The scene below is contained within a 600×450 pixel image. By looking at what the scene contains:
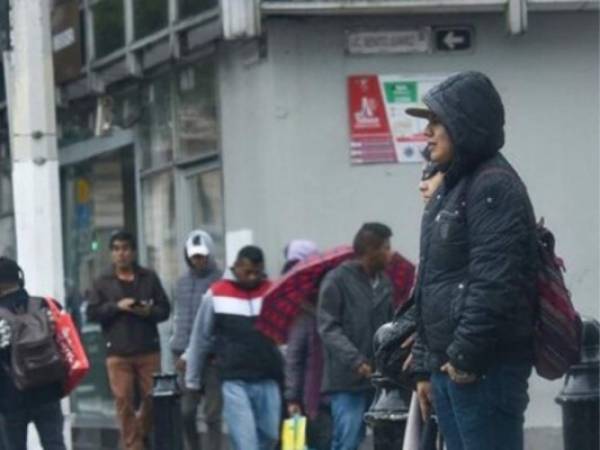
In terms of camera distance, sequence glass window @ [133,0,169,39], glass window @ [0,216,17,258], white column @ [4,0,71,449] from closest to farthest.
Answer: white column @ [4,0,71,449] < glass window @ [133,0,169,39] < glass window @ [0,216,17,258]

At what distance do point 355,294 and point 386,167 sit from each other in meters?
2.96

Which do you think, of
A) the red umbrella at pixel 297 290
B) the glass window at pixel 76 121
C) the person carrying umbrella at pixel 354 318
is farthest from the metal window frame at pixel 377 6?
the glass window at pixel 76 121

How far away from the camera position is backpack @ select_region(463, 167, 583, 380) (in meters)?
6.89

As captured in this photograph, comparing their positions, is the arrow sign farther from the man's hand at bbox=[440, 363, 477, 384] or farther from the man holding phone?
the man's hand at bbox=[440, 363, 477, 384]

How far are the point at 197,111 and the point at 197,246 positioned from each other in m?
1.83

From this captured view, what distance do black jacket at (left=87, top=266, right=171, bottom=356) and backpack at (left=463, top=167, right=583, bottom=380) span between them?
31.6 feet

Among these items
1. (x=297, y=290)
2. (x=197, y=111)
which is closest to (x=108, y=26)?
(x=197, y=111)

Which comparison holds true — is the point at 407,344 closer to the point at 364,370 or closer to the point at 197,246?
the point at 364,370

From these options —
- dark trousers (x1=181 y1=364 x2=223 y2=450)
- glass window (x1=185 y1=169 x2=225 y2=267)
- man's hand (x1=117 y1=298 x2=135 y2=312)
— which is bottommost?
dark trousers (x1=181 y1=364 x2=223 y2=450)

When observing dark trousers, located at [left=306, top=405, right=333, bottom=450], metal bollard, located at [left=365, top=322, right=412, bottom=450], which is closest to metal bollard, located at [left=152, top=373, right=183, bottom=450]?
dark trousers, located at [left=306, top=405, right=333, bottom=450]

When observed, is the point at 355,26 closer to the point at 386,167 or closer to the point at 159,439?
the point at 386,167

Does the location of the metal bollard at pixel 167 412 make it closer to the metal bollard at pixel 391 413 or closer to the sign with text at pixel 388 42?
the sign with text at pixel 388 42

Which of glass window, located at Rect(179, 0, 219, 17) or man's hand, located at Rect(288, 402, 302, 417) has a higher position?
glass window, located at Rect(179, 0, 219, 17)

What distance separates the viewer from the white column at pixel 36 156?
14.9 m
